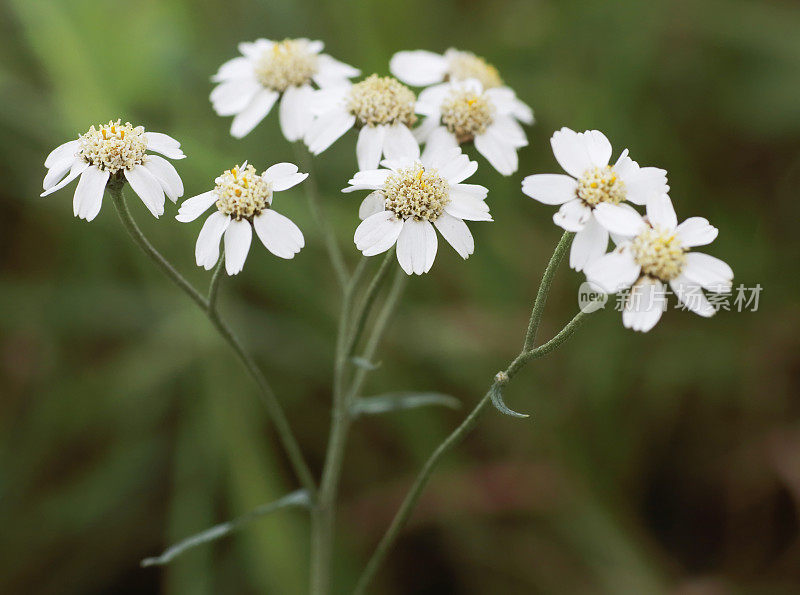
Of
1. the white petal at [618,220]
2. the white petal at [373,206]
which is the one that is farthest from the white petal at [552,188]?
the white petal at [373,206]

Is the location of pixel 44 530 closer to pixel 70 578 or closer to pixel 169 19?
pixel 70 578

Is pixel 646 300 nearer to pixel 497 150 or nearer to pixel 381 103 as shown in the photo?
pixel 497 150

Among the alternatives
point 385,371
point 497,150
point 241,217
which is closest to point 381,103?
point 497,150

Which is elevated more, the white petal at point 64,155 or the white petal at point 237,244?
the white petal at point 64,155

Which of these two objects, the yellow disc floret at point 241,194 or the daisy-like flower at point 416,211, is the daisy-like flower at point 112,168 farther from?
the daisy-like flower at point 416,211

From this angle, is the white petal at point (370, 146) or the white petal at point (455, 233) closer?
the white petal at point (455, 233)

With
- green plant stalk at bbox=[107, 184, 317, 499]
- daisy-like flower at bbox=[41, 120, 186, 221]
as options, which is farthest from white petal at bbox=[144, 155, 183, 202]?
green plant stalk at bbox=[107, 184, 317, 499]

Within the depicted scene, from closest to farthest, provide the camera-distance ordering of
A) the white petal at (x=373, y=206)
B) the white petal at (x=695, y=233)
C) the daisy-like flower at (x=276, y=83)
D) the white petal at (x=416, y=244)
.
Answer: the white petal at (x=695, y=233) → the white petal at (x=416, y=244) → the white petal at (x=373, y=206) → the daisy-like flower at (x=276, y=83)

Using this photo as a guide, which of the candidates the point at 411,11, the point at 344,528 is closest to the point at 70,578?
the point at 344,528

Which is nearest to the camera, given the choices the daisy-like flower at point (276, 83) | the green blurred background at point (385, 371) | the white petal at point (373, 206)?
the white petal at point (373, 206)
